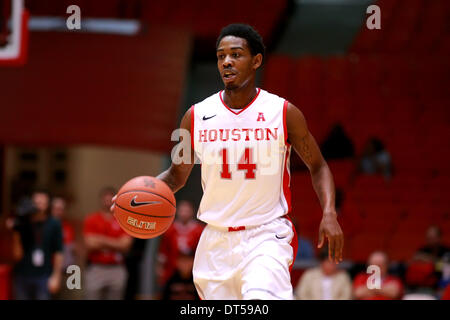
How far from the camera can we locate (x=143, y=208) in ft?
11.9

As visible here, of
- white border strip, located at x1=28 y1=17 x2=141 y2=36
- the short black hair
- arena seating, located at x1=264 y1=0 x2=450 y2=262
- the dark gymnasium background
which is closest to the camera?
the short black hair

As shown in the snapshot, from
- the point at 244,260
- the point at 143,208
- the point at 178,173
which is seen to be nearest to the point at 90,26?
the point at 178,173

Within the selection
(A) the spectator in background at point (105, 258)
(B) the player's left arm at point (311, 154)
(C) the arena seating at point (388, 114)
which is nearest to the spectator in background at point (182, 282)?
(A) the spectator in background at point (105, 258)

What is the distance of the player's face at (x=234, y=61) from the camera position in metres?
3.61

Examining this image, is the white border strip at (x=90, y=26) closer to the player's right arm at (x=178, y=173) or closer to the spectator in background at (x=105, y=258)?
the spectator in background at (x=105, y=258)

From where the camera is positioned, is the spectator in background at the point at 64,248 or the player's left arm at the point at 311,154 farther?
the spectator in background at the point at 64,248

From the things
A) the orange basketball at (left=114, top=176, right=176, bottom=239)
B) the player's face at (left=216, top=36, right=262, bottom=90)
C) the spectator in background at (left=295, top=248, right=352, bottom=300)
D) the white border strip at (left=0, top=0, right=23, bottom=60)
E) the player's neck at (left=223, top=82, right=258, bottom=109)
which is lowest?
the spectator in background at (left=295, top=248, right=352, bottom=300)

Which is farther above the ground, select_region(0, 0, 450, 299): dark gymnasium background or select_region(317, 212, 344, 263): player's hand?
select_region(0, 0, 450, 299): dark gymnasium background

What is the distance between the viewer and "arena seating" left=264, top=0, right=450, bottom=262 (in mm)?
9352

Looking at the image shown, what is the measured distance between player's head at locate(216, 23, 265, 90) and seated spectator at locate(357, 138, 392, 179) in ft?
22.8

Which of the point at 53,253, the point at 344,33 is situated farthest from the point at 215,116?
the point at 344,33

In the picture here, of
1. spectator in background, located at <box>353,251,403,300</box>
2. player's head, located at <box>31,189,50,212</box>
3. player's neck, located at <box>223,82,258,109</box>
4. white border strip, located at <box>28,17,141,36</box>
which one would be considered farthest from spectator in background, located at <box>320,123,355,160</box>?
player's neck, located at <box>223,82,258,109</box>

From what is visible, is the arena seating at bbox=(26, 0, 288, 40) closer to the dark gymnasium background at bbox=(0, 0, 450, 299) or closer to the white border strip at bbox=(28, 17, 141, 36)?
the dark gymnasium background at bbox=(0, 0, 450, 299)
